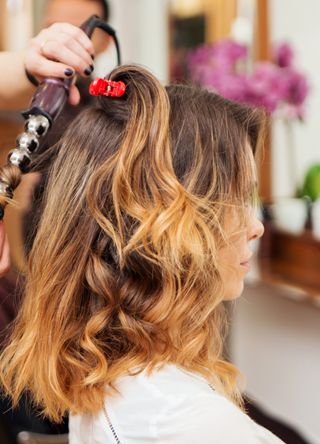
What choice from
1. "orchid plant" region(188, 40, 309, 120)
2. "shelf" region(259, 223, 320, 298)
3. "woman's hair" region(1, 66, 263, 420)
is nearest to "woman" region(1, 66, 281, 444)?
"woman's hair" region(1, 66, 263, 420)

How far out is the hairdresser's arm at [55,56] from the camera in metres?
1.01

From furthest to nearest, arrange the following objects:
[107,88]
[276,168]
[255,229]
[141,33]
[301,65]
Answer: [141,33]
[276,168]
[301,65]
[255,229]
[107,88]

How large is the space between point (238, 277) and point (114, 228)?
0.24 metres

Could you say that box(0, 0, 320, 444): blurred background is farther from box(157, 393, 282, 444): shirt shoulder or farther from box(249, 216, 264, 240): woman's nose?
box(157, 393, 282, 444): shirt shoulder

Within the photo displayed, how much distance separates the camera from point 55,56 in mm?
1019

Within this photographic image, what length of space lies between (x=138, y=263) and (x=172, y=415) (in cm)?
21

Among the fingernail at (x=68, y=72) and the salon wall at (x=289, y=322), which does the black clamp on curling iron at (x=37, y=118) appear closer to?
the fingernail at (x=68, y=72)

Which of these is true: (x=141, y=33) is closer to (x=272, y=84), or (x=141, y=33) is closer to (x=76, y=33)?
(x=272, y=84)

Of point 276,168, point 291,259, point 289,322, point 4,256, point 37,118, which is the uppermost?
point 37,118

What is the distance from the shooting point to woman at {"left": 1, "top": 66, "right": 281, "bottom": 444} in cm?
87

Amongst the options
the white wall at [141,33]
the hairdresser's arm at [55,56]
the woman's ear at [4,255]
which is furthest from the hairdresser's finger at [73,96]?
the white wall at [141,33]

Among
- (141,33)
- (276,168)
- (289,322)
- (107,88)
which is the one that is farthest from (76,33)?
(141,33)

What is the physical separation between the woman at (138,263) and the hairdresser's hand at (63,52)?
9 centimetres

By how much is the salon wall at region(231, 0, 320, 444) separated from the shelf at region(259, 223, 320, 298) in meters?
0.06
